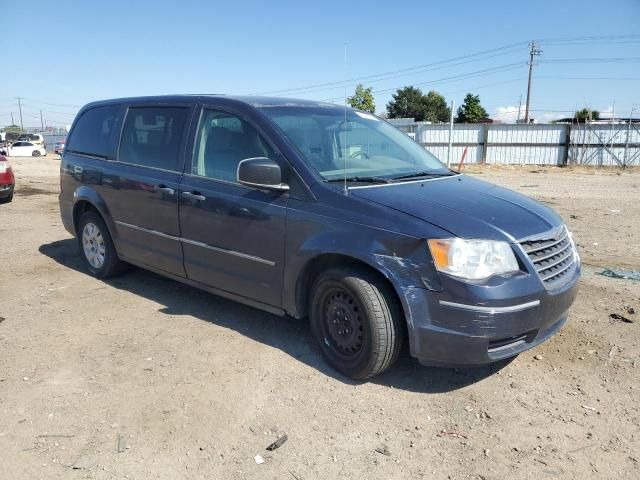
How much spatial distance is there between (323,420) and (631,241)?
6.28m

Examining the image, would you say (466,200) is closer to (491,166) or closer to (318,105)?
(318,105)

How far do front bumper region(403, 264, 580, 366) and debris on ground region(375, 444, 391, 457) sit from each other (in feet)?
1.96

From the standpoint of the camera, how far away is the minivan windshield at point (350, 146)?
12.5 feet

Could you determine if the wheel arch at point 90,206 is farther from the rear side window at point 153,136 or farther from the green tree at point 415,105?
the green tree at point 415,105

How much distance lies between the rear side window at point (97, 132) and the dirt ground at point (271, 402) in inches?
62.6

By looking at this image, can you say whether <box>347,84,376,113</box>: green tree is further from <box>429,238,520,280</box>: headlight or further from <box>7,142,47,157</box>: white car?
<box>429,238,520,280</box>: headlight

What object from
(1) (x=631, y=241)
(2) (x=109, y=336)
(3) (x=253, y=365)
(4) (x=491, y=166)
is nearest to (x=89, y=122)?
(2) (x=109, y=336)

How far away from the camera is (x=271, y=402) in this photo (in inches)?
128

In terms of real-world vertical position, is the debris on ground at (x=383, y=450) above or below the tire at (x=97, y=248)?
below

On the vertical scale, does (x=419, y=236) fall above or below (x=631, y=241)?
above

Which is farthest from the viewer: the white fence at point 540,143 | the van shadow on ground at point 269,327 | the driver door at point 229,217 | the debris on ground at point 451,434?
the white fence at point 540,143

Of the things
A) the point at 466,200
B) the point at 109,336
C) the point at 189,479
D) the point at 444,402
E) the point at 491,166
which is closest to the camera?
the point at 189,479

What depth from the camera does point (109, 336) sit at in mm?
4223

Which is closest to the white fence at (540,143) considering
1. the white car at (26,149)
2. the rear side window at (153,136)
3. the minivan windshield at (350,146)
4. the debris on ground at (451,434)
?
the minivan windshield at (350,146)
